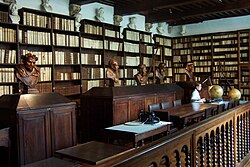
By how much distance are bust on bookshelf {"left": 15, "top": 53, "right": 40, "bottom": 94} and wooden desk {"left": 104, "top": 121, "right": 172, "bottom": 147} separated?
1087 mm

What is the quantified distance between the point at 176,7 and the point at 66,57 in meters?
3.68

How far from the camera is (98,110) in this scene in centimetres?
445

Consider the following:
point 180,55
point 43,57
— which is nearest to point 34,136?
point 43,57

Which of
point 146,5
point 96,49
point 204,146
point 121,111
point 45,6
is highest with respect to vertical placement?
point 146,5

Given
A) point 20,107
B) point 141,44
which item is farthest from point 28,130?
point 141,44

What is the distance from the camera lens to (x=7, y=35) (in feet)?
15.0

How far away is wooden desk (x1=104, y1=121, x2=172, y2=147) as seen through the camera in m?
3.11

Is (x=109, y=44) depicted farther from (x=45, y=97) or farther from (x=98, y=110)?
(x=45, y=97)

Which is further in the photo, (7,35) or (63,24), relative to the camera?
(63,24)

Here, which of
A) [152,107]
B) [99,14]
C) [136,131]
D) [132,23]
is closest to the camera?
[136,131]

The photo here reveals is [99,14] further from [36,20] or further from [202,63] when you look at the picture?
[202,63]

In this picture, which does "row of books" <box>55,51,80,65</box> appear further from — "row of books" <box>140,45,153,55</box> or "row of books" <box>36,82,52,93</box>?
"row of books" <box>140,45,153,55</box>

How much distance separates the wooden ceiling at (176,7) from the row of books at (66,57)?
3.86 feet

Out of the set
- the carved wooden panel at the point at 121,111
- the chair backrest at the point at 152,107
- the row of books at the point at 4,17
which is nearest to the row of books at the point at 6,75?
the row of books at the point at 4,17
